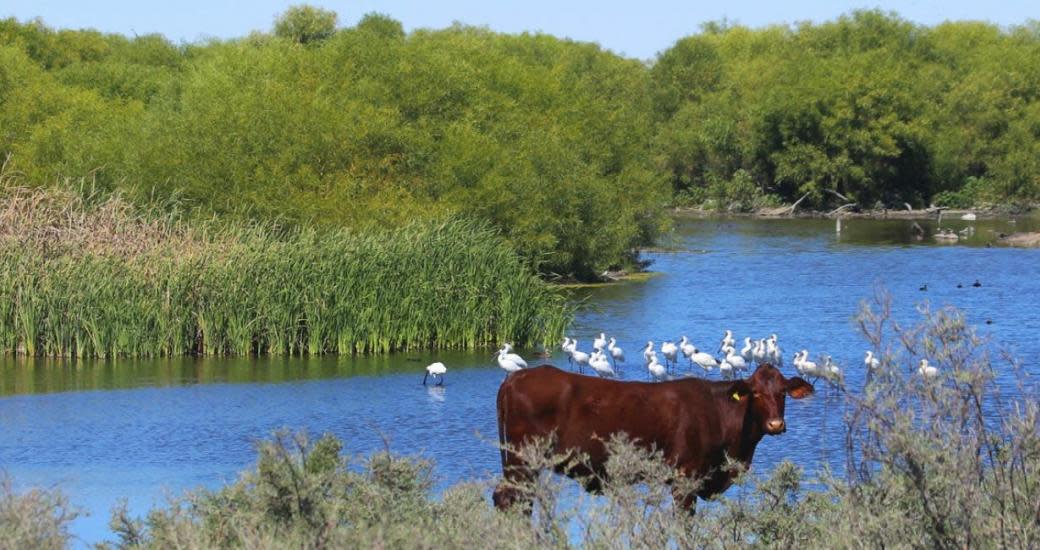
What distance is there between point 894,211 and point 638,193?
34.5 m

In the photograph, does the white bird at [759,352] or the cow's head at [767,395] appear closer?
the cow's head at [767,395]

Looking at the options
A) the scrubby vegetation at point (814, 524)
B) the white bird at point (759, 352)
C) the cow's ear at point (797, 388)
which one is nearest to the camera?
the scrubby vegetation at point (814, 524)

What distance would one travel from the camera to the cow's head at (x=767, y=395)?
43.1 ft

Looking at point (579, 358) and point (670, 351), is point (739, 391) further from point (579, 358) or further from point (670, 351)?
point (670, 351)

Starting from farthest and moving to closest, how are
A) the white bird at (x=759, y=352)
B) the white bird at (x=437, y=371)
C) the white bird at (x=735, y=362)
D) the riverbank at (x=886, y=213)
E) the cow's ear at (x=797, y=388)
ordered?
the riverbank at (x=886, y=213)
the white bird at (x=759, y=352)
the white bird at (x=735, y=362)
the white bird at (x=437, y=371)
the cow's ear at (x=797, y=388)

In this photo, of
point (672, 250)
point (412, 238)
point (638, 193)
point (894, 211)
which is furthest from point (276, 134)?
point (894, 211)

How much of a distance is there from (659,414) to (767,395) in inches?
33.1

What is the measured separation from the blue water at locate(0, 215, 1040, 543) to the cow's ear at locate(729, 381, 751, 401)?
1.70 metres

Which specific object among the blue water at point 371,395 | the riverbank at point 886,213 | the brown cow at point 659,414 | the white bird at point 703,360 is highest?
the riverbank at point 886,213

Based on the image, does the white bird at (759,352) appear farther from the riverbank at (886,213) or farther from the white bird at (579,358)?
the riverbank at (886,213)

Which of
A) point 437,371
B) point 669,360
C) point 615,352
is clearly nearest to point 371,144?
point 669,360

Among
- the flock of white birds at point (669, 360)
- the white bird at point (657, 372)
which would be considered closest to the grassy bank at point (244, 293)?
the flock of white birds at point (669, 360)

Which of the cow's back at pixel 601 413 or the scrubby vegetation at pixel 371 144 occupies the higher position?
the scrubby vegetation at pixel 371 144

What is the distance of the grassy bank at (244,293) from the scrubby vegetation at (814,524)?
1904 centimetres
